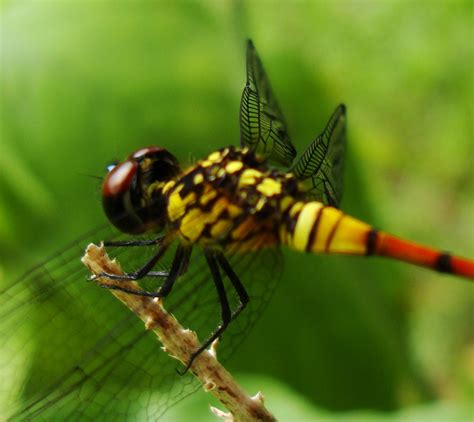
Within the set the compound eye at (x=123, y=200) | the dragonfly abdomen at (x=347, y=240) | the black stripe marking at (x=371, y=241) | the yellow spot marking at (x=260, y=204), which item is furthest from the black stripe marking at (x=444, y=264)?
the compound eye at (x=123, y=200)

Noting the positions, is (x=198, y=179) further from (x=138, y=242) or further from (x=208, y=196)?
(x=138, y=242)

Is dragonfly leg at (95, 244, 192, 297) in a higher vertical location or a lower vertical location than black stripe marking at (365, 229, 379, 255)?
lower

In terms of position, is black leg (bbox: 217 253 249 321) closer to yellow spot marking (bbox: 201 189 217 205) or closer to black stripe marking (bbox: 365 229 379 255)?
yellow spot marking (bbox: 201 189 217 205)

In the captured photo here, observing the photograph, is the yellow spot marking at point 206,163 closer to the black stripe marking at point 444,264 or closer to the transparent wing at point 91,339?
the transparent wing at point 91,339

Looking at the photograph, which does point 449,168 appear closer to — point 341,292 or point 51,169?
point 341,292

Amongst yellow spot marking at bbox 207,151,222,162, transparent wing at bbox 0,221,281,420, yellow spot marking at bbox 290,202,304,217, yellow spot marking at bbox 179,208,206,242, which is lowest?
transparent wing at bbox 0,221,281,420

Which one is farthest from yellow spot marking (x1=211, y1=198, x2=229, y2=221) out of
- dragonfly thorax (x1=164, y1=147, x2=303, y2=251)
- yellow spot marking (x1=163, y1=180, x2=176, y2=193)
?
yellow spot marking (x1=163, y1=180, x2=176, y2=193)
